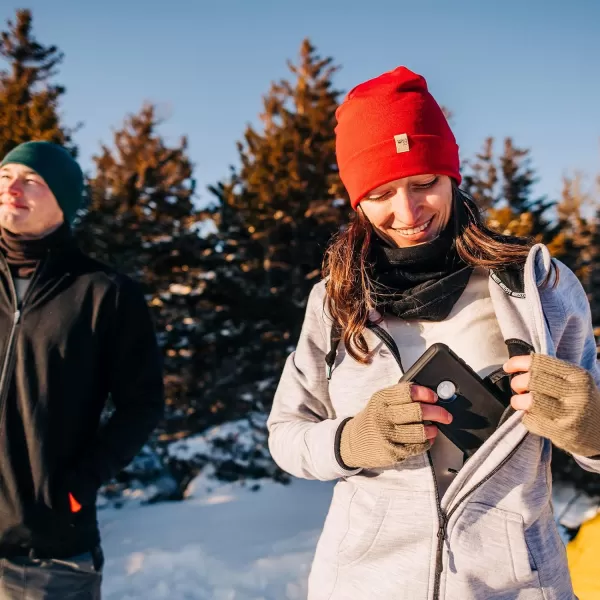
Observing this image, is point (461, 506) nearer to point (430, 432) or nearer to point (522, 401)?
point (430, 432)

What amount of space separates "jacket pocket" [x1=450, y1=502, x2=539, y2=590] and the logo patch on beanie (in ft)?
3.60

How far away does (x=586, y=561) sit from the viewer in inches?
136

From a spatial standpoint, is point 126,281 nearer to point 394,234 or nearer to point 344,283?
point 344,283

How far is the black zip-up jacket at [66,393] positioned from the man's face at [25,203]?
0.15 m

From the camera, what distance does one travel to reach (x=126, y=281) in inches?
95.6

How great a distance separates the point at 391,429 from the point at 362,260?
2.00ft

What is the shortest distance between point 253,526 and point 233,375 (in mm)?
4166

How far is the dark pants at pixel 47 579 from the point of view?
6.45 feet

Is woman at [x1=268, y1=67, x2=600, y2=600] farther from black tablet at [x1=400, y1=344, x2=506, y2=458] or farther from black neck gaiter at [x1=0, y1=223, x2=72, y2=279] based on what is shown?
black neck gaiter at [x1=0, y1=223, x2=72, y2=279]

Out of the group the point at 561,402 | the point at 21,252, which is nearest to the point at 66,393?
the point at 21,252

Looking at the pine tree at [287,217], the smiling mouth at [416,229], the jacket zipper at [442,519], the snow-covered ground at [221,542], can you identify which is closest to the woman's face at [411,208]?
the smiling mouth at [416,229]

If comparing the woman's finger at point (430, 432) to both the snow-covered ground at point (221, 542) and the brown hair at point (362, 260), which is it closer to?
the brown hair at point (362, 260)

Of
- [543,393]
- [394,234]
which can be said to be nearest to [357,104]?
[394,234]

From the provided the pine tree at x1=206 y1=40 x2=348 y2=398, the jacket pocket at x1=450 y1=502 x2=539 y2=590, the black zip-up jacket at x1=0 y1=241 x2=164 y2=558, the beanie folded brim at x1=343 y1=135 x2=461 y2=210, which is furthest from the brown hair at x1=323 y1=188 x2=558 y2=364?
the pine tree at x1=206 y1=40 x2=348 y2=398
